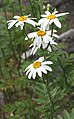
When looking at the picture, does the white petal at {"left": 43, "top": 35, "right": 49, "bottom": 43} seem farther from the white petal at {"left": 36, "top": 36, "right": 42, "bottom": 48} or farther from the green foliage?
the green foliage

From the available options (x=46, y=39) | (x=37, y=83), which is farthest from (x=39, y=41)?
(x=37, y=83)

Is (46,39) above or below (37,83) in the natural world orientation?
above

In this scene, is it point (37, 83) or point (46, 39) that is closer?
point (46, 39)

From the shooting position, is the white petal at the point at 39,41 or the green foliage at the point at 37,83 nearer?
the white petal at the point at 39,41

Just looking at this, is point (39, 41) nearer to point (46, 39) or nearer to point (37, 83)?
point (46, 39)

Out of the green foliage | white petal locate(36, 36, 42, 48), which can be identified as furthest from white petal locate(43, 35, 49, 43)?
the green foliage

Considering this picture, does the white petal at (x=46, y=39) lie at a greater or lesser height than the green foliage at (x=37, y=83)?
greater

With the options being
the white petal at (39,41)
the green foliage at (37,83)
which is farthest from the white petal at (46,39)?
the green foliage at (37,83)

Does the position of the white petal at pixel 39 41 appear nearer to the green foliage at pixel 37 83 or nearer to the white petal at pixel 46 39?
the white petal at pixel 46 39

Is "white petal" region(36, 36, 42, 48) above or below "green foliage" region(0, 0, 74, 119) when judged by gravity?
above

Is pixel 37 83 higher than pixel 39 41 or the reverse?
the reverse

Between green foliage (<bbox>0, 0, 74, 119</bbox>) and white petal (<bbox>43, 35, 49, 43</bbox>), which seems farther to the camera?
green foliage (<bbox>0, 0, 74, 119</bbox>)
